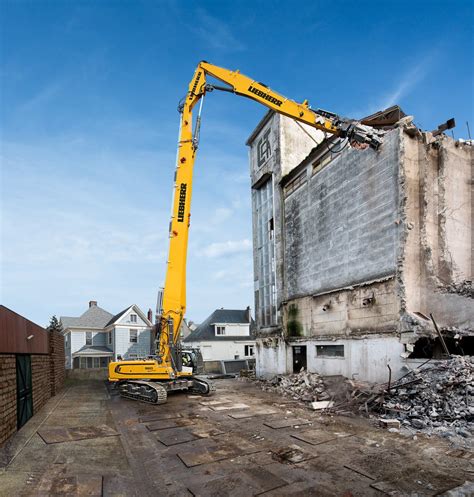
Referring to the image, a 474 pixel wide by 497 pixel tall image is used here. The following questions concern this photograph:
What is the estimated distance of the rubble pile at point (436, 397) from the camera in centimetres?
952

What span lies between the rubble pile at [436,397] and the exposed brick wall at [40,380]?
1117 centimetres

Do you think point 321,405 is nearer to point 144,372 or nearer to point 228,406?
point 228,406

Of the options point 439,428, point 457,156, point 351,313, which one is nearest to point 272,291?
point 351,313

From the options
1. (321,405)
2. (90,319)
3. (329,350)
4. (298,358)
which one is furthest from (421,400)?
(90,319)

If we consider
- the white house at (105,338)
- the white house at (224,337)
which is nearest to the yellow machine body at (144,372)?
the white house at (105,338)

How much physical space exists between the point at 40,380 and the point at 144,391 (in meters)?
3.78

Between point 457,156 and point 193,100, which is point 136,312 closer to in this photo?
point 193,100

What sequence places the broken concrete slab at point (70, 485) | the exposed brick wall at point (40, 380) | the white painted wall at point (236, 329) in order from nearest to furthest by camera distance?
the broken concrete slab at point (70, 485) → the exposed brick wall at point (40, 380) → the white painted wall at point (236, 329)

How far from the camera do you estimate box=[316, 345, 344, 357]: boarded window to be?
16.4 meters

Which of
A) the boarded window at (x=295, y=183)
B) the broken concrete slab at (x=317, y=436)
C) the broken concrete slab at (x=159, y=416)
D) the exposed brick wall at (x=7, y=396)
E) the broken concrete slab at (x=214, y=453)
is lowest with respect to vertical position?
the broken concrete slab at (x=159, y=416)

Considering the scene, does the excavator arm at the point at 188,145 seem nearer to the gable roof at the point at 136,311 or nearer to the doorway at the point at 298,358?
the doorway at the point at 298,358

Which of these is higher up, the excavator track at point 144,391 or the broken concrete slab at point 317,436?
the broken concrete slab at point 317,436

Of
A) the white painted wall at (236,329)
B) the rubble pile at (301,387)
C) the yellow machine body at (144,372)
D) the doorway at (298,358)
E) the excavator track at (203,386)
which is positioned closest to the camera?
the rubble pile at (301,387)

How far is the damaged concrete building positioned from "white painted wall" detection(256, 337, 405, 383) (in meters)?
0.04
